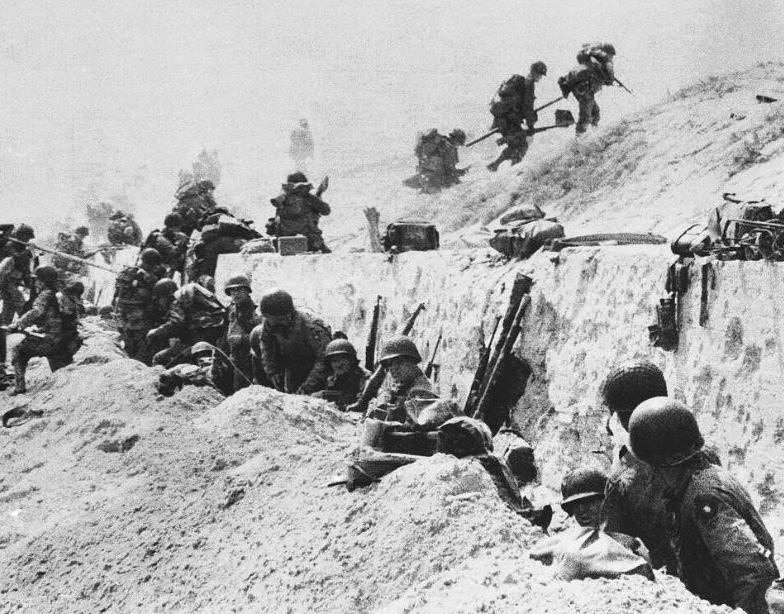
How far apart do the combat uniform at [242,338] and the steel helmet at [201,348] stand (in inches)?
10.2

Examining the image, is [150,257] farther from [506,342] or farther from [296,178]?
[506,342]

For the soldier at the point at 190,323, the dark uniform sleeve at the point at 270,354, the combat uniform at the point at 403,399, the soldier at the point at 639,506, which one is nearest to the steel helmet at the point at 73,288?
the soldier at the point at 190,323

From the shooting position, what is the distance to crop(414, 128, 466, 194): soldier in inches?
861

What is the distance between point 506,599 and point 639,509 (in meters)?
0.73

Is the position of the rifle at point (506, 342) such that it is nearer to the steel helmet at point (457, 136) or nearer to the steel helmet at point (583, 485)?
the steel helmet at point (583, 485)

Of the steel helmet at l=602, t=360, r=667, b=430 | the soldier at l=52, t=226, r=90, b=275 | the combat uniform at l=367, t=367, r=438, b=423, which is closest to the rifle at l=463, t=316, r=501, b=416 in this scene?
the combat uniform at l=367, t=367, r=438, b=423

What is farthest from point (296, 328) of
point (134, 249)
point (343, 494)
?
point (134, 249)

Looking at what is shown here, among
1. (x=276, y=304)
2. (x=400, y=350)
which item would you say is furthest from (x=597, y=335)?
(x=276, y=304)

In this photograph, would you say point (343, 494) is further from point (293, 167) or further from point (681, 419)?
point (293, 167)

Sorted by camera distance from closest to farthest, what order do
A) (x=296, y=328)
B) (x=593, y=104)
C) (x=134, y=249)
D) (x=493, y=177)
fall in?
(x=296, y=328) < (x=593, y=104) < (x=493, y=177) < (x=134, y=249)

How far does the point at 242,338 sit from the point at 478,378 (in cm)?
294

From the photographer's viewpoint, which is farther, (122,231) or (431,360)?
(122,231)

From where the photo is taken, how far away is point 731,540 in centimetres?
273

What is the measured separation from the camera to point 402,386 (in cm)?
527
